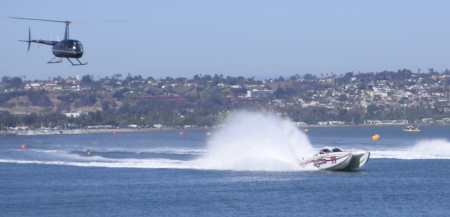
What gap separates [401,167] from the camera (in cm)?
5834

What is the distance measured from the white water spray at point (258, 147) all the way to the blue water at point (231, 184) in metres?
0.07

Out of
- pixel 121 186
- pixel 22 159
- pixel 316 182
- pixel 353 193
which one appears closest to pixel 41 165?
pixel 22 159

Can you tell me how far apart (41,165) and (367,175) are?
80.9ft

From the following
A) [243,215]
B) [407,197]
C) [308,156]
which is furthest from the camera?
[308,156]

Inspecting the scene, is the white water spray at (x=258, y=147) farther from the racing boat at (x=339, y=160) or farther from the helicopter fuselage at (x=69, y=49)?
the helicopter fuselage at (x=69, y=49)

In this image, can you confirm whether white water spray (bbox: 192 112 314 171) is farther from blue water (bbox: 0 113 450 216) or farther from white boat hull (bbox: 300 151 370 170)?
white boat hull (bbox: 300 151 370 170)

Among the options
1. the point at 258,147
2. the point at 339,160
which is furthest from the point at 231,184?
the point at 258,147

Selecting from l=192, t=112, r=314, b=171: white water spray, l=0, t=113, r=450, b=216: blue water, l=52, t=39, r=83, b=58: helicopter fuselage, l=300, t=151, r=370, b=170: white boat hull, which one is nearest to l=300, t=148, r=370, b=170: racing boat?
l=300, t=151, r=370, b=170: white boat hull

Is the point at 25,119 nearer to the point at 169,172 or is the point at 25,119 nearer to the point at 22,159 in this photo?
the point at 22,159

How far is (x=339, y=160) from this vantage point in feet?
177

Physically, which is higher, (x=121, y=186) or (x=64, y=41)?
(x=64, y=41)

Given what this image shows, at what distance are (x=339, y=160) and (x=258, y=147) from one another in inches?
281

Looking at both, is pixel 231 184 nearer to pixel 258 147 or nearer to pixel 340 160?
pixel 340 160

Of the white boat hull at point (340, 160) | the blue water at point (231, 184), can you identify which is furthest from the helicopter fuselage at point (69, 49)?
the white boat hull at point (340, 160)
